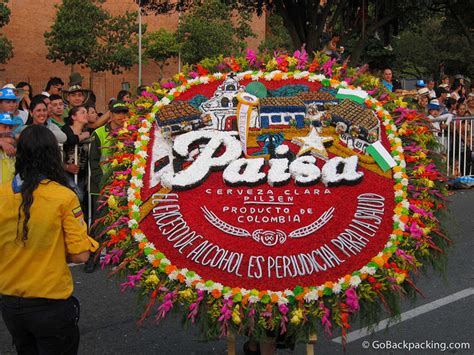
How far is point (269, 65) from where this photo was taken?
14.0 feet

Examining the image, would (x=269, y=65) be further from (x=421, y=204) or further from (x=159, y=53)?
(x=159, y=53)

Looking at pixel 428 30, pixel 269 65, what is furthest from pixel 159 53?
pixel 269 65

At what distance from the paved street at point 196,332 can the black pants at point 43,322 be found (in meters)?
0.83

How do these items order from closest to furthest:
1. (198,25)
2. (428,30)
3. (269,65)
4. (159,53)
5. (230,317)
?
(230,317)
(269,65)
(198,25)
(159,53)
(428,30)

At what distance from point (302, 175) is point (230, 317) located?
0.89 metres

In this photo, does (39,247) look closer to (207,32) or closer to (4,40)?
(4,40)

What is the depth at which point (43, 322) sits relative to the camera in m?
3.36

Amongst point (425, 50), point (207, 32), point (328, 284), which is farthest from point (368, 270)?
point (425, 50)

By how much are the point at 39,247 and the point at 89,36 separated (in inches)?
1229

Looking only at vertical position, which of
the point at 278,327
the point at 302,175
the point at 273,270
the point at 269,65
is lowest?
the point at 278,327

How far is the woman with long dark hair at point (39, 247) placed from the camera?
3348 mm

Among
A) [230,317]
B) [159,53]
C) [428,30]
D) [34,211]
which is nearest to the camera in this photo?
[34,211]

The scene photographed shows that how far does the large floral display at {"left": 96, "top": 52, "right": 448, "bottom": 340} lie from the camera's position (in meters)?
3.68

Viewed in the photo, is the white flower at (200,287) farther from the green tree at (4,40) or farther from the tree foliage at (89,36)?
the tree foliage at (89,36)
